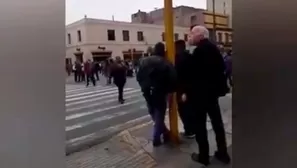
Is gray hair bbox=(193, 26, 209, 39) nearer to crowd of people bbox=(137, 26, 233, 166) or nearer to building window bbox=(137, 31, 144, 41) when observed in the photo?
crowd of people bbox=(137, 26, 233, 166)

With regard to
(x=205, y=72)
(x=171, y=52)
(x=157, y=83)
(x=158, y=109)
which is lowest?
(x=158, y=109)

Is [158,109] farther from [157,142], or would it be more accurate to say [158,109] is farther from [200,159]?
[200,159]

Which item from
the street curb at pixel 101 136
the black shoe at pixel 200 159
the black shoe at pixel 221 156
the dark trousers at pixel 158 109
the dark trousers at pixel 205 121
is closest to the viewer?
the black shoe at pixel 221 156

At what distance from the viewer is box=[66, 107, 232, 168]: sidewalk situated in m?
1.81

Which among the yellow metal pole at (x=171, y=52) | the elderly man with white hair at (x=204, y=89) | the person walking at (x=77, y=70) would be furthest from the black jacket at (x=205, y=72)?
the person walking at (x=77, y=70)

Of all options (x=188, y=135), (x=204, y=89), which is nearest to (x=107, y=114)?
(x=188, y=135)

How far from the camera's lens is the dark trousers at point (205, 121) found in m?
1.56

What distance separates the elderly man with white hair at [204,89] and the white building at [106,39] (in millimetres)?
131

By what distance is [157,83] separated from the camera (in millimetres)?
2088

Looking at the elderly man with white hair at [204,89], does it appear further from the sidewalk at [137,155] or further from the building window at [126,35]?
the building window at [126,35]

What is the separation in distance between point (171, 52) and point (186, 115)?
0.46 metres
